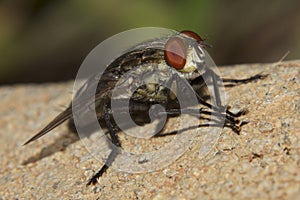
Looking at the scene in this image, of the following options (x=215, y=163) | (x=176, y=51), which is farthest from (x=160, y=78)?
(x=215, y=163)

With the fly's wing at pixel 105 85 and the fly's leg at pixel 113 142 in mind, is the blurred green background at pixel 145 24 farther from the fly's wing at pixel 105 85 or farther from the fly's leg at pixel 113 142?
the fly's leg at pixel 113 142

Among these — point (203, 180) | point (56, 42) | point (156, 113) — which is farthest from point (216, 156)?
point (56, 42)

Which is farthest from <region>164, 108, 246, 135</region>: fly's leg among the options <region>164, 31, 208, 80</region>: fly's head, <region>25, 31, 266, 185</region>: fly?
<region>164, 31, 208, 80</region>: fly's head

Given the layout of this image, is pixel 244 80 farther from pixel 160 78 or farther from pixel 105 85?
pixel 105 85

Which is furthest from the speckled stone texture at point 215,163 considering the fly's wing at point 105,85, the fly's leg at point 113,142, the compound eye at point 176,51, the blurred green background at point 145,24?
the blurred green background at point 145,24

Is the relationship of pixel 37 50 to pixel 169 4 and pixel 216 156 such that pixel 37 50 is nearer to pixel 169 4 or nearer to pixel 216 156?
pixel 169 4

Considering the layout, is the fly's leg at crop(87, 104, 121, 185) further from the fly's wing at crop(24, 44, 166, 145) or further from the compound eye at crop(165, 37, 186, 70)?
the compound eye at crop(165, 37, 186, 70)
